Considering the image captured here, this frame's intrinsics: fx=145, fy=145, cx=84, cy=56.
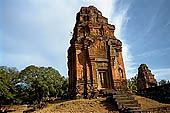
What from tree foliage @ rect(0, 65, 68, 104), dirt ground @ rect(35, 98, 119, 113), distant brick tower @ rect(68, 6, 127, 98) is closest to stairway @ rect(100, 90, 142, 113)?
dirt ground @ rect(35, 98, 119, 113)

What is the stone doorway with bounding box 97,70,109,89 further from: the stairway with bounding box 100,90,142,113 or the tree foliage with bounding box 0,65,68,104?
the tree foliage with bounding box 0,65,68,104

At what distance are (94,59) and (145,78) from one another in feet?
47.0

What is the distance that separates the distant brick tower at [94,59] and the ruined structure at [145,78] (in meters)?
11.8

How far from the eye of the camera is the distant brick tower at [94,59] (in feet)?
39.1

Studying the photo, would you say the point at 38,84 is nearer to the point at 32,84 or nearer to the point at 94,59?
the point at 32,84

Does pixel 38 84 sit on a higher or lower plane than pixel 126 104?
higher

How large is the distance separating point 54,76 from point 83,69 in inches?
832

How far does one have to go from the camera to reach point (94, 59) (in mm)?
12516

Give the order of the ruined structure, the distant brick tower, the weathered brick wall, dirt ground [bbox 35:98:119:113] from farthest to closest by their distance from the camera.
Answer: the ruined structure, the weathered brick wall, the distant brick tower, dirt ground [bbox 35:98:119:113]

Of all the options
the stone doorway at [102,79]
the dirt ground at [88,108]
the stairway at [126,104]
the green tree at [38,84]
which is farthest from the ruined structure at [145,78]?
the green tree at [38,84]

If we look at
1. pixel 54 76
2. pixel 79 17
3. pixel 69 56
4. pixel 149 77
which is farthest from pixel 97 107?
pixel 54 76

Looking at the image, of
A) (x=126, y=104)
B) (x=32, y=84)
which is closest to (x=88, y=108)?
(x=126, y=104)

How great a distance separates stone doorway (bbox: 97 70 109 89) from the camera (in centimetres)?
1255

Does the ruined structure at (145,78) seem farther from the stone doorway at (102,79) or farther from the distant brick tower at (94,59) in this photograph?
the stone doorway at (102,79)
